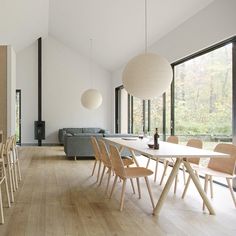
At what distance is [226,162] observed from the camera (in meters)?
3.60

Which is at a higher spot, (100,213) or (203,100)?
(203,100)

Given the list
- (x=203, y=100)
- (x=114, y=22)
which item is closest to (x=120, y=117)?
(x=114, y=22)

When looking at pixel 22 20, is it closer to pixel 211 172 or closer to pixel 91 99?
pixel 91 99

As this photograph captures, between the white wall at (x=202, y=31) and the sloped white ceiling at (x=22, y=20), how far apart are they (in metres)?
3.57

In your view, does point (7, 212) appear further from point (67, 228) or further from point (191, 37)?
point (191, 37)

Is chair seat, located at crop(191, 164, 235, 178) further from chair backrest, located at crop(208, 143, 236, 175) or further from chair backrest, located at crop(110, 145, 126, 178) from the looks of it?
chair backrest, located at crop(110, 145, 126, 178)

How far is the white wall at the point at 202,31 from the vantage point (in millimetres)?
4473

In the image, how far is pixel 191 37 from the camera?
5.65m

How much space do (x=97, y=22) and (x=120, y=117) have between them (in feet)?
15.1

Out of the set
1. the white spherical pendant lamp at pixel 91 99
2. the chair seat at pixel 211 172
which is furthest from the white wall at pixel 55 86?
the chair seat at pixel 211 172

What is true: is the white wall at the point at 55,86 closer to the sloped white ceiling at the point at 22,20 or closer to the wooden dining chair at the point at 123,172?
the sloped white ceiling at the point at 22,20

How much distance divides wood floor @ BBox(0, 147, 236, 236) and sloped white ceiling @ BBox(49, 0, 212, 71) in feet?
10.7

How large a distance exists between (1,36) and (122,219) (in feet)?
22.7

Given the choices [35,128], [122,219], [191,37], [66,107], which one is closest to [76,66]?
[66,107]
